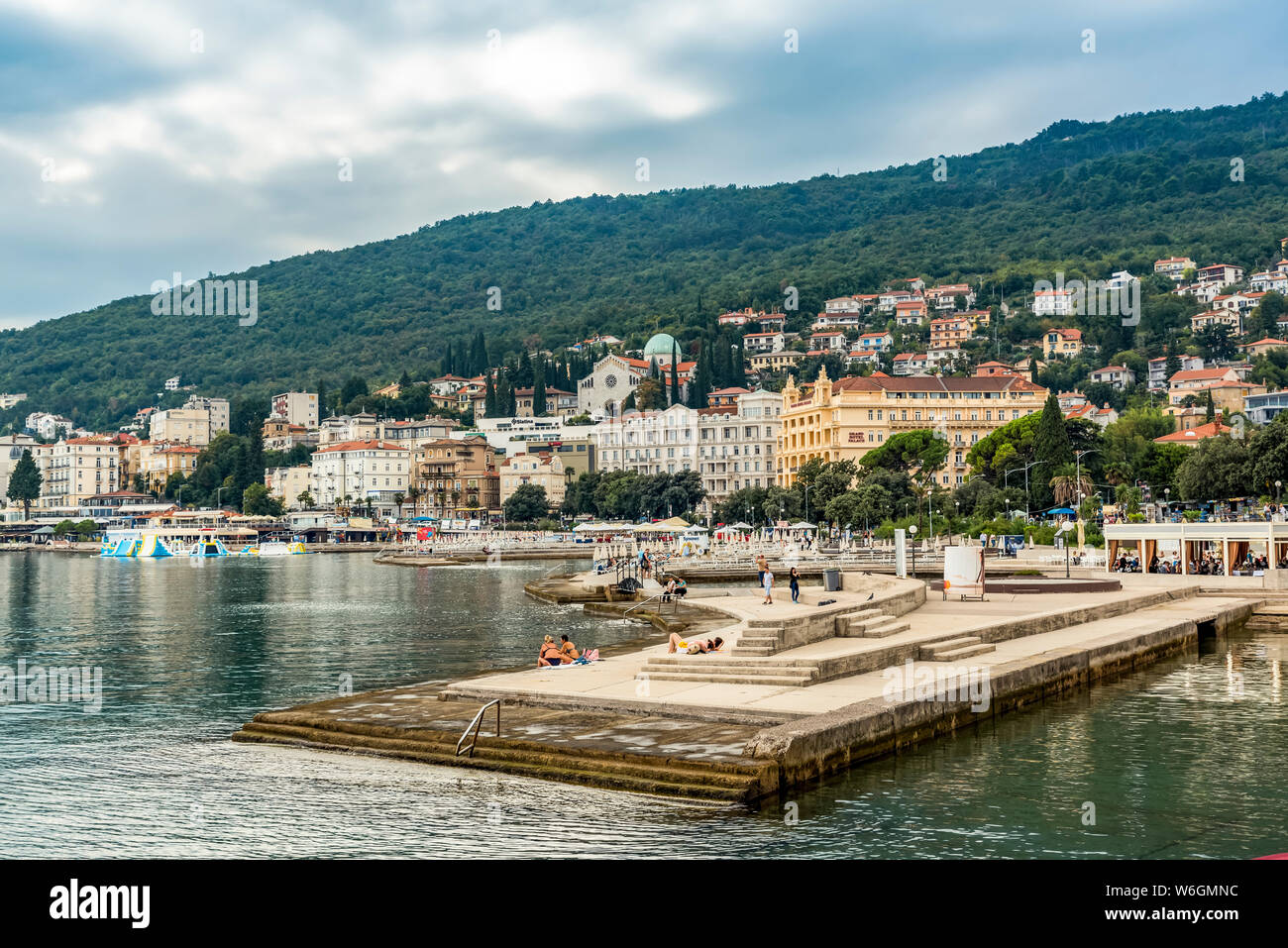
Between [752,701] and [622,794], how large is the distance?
4.09m

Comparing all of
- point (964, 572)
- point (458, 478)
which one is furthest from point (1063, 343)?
point (964, 572)

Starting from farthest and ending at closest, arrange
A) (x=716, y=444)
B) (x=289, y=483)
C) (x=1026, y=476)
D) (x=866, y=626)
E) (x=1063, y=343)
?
(x=1063, y=343) < (x=289, y=483) < (x=716, y=444) < (x=1026, y=476) < (x=866, y=626)

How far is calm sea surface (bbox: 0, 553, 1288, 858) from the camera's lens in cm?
1323

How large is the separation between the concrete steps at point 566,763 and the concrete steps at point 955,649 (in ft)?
32.8

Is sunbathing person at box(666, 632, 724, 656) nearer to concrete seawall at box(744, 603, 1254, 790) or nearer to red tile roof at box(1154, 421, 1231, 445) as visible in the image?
concrete seawall at box(744, 603, 1254, 790)

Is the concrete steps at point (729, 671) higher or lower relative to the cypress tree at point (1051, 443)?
lower

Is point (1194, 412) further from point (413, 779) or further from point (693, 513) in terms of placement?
point (413, 779)

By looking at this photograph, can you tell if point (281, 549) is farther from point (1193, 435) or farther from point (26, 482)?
point (1193, 435)

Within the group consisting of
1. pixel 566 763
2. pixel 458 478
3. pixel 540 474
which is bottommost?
pixel 566 763

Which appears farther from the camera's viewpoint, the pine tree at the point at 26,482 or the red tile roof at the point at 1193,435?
the pine tree at the point at 26,482

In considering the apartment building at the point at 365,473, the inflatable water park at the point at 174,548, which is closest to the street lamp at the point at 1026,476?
the inflatable water park at the point at 174,548

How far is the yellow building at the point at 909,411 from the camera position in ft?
418

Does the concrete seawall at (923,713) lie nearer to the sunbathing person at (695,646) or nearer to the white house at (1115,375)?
the sunbathing person at (695,646)

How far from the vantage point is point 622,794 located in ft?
48.5
